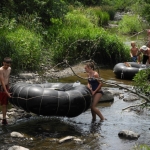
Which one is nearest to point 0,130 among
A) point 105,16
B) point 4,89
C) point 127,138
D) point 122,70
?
point 4,89

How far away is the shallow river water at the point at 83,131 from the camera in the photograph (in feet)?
25.6

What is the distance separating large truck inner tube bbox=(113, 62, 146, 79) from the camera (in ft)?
47.4

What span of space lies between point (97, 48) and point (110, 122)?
7.43 m

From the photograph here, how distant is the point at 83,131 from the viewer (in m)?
8.77

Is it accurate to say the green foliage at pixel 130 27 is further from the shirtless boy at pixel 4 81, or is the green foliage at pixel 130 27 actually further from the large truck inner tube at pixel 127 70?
the shirtless boy at pixel 4 81

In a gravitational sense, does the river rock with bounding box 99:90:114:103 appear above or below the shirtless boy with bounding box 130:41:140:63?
below

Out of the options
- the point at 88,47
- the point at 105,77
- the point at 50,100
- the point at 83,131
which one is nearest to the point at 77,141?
the point at 83,131

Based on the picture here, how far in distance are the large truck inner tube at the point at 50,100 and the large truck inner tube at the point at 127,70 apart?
5930 mm

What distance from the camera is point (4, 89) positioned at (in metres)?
8.54

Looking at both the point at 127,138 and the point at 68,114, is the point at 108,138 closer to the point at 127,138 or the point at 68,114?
the point at 127,138

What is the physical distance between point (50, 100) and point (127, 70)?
668 cm

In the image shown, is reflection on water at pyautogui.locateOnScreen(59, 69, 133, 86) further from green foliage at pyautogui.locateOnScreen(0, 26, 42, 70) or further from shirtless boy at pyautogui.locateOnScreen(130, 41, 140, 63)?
green foliage at pyautogui.locateOnScreen(0, 26, 42, 70)

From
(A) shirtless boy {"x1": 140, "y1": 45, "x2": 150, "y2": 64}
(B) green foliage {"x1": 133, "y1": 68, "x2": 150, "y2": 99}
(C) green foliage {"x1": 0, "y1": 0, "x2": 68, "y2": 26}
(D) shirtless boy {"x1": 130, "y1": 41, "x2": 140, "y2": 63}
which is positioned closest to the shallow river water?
(B) green foliage {"x1": 133, "y1": 68, "x2": 150, "y2": 99}

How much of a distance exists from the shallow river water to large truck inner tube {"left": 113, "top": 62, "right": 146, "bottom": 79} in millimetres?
4040
